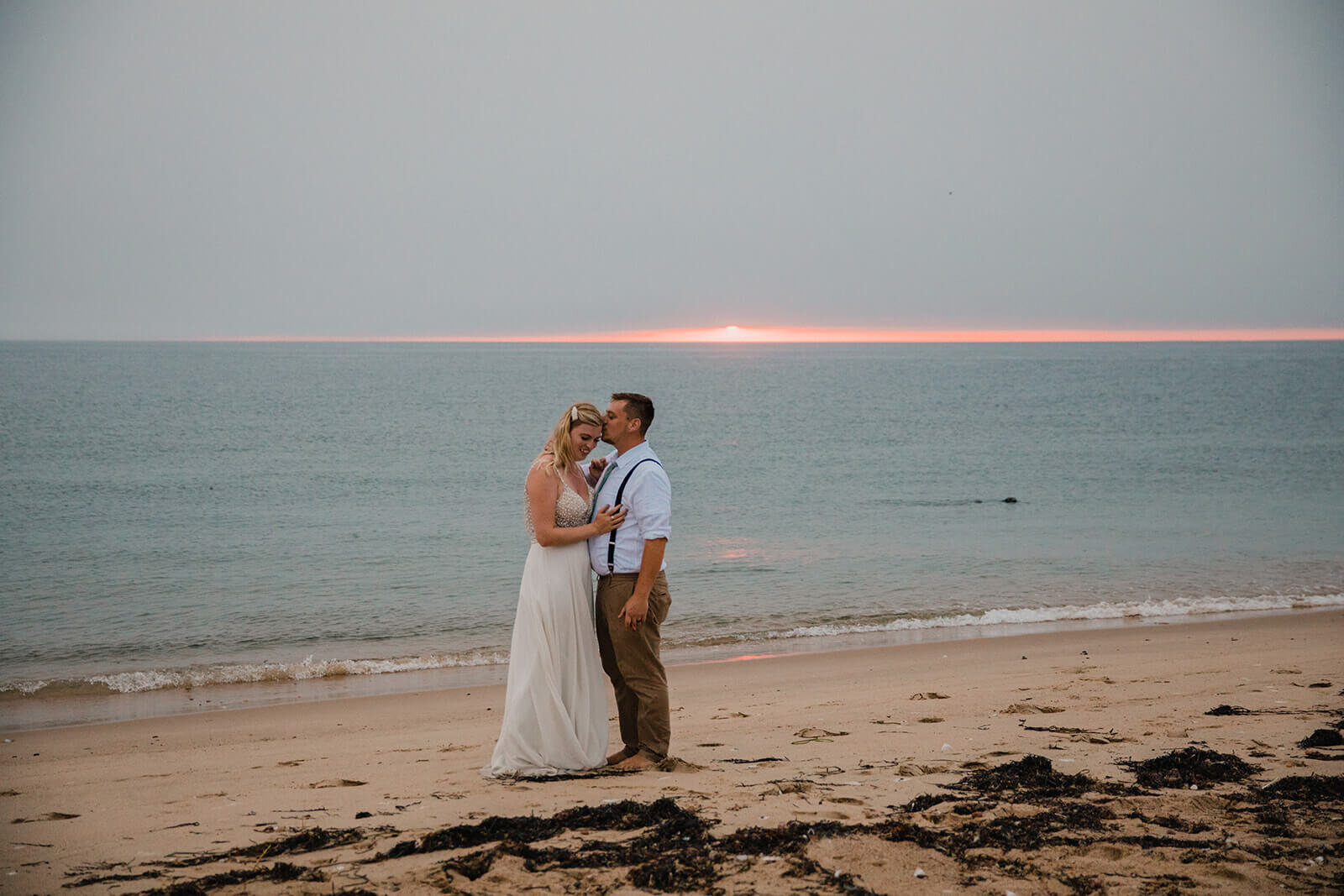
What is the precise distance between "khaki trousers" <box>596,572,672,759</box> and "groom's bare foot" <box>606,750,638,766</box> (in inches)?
3.1

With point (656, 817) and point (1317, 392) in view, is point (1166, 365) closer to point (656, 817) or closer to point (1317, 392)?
point (1317, 392)

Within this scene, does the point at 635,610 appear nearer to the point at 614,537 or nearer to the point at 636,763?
the point at 614,537

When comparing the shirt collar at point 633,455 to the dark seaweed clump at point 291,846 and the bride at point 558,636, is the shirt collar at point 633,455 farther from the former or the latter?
the dark seaweed clump at point 291,846

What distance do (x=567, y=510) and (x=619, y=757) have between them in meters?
1.54

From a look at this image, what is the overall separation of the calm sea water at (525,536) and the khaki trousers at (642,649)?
5171mm

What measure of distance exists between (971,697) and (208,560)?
43.7 ft

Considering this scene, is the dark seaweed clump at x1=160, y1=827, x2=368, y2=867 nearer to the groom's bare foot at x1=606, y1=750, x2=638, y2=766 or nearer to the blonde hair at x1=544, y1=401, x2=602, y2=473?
the groom's bare foot at x1=606, y1=750, x2=638, y2=766

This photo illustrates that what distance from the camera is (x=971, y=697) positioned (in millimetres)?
7527

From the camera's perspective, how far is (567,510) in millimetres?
5367

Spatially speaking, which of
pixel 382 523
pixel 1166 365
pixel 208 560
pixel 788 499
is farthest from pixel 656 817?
pixel 1166 365

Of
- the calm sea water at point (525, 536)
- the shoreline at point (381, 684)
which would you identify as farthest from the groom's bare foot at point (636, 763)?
the calm sea water at point (525, 536)

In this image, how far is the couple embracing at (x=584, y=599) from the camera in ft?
17.4

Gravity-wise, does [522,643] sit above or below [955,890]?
above


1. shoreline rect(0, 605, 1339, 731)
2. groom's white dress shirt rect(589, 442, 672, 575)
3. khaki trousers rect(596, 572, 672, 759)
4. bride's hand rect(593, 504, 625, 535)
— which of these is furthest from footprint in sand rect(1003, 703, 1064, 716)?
shoreline rect(0, 605, 1339, 731)
